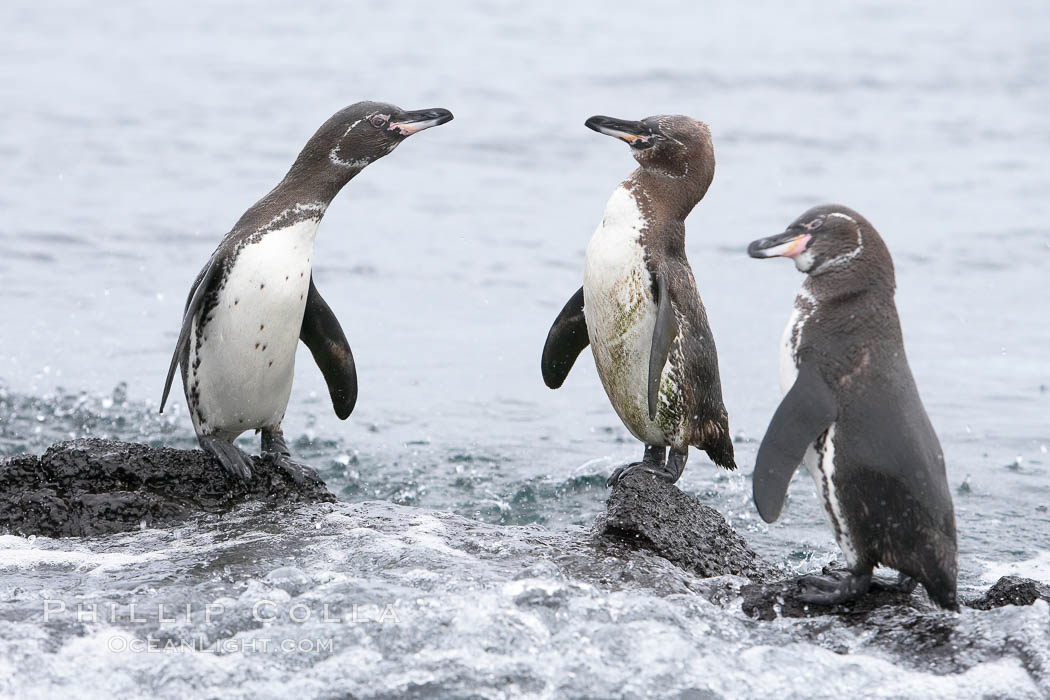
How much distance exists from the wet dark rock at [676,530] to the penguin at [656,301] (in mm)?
210

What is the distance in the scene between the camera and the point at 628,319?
17.7ft

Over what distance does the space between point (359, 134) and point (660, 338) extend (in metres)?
1.48

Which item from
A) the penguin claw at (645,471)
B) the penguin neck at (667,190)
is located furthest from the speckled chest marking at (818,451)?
the penguin neck at (667,190)

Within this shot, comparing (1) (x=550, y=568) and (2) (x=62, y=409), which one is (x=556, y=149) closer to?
(2) (x=62, y=409)

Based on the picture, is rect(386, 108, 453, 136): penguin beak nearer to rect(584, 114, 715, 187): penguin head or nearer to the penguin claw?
rect(584, 114, 715, 187): penguin head

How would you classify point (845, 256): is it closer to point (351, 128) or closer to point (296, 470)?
point (351, 128)

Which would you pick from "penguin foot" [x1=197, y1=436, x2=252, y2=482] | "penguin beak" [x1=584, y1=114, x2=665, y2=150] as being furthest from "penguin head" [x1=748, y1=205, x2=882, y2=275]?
"penguin foot" [x1=197, y1=436, x2=252, y2=482]

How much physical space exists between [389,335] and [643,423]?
16.7 ft

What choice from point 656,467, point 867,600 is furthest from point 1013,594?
point 656,467

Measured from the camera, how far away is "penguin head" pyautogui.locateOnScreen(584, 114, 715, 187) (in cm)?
551

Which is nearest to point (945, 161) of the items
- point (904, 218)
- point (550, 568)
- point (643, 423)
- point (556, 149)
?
point (904, 218)

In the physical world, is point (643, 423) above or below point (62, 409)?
above

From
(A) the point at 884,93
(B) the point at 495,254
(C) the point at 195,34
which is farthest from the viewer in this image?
(C) the point at 195,34

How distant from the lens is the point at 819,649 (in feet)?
13.4
